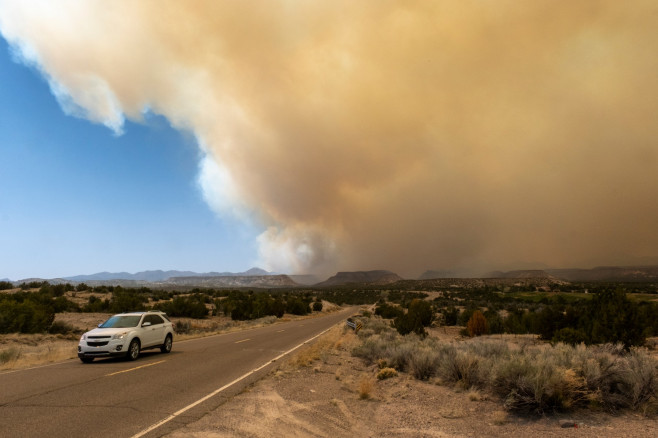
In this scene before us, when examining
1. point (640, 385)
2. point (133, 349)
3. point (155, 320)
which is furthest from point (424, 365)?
point (155, 320)

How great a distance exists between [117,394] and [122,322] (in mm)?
7471

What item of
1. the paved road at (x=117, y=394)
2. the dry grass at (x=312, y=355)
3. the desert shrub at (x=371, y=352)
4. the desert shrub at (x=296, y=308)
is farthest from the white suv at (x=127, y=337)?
the desert shrub at (x=296, y=308)

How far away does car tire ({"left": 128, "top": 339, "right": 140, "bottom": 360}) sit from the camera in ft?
51.7

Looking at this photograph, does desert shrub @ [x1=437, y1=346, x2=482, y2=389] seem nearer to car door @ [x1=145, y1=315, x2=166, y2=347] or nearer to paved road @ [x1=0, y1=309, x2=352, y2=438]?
paved road @ [x1=0, y1=309, x2=352, y2=438]

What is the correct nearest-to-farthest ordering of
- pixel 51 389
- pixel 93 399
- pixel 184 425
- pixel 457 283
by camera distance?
pixel 184 425 → pixel 93 399 → pixel 51 389 → pixel 457 283

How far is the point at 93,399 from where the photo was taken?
9328mm

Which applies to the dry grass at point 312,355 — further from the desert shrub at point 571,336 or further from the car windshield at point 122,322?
the desert shrub at point 571,336

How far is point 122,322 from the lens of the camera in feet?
54.2

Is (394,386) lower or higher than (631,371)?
lower

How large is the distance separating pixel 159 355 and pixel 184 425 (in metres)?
11.7

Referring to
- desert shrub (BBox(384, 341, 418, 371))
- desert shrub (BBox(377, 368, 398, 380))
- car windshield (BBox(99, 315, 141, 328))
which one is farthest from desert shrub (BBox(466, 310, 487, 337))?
car windshield (BBox(99, 315, 141, 328))

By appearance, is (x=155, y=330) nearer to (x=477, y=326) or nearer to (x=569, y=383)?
(x=569, y=383)

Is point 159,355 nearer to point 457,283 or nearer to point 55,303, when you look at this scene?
point 55,303

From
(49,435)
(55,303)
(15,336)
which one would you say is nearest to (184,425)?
(49,435)
